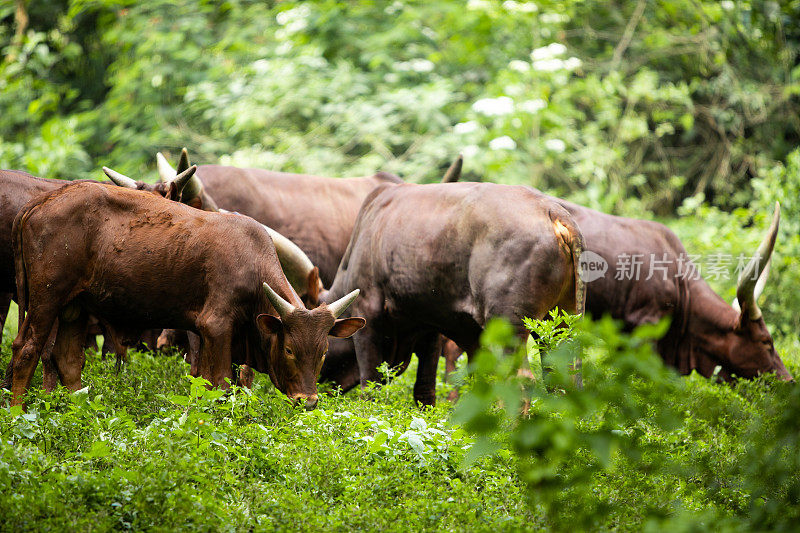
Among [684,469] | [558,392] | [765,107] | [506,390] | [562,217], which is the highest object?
[506,390]

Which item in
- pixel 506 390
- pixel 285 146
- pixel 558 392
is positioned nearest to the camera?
pixel 506 390

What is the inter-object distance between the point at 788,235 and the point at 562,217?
22.9 ft

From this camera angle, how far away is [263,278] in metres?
6.25

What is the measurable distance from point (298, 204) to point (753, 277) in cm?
463

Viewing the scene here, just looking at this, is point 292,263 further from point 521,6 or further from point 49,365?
point 521,6

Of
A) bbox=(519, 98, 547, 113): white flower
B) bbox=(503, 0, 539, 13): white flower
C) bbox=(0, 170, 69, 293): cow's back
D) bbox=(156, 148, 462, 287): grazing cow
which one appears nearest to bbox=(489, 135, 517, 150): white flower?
bbox=(519, 98, 547, 113): white flower

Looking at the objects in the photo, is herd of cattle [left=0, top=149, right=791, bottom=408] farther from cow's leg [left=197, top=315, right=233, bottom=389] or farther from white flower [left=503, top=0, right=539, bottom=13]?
white flower [left=503, top=0, right=539, bottom=13]

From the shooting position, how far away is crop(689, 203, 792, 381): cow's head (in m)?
8.80

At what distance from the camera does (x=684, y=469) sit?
120 inches

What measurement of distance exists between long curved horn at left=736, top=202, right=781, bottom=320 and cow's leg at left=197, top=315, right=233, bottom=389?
5312mm

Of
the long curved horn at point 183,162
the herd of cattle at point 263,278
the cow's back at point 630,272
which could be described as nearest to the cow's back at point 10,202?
the herd of cattle at point 263,278

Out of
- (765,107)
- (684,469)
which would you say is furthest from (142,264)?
(765,107)

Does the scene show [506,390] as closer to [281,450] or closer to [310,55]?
[281,450]

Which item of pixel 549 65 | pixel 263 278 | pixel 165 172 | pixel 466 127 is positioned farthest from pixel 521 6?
pixel 263 278
